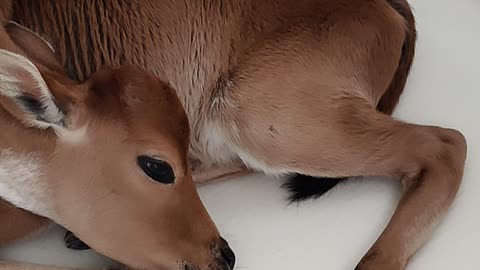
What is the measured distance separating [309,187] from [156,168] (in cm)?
59

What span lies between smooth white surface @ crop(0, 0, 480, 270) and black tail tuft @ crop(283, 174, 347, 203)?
0.02 meters

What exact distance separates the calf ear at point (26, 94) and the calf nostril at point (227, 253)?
45 cm

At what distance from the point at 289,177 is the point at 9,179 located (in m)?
0.77

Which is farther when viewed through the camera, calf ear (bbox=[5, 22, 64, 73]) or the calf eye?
calf ear (bbox=[5, 22, 64, 73])

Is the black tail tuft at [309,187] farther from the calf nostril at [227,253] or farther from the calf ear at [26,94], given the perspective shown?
the calf ear at [26,94]

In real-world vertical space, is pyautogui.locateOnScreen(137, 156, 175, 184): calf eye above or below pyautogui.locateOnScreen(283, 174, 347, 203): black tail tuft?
above

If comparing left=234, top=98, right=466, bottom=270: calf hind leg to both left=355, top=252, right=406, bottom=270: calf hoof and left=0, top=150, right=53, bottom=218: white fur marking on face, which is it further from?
left=0, top=150, right=53, bottom=218: white fur marking on face

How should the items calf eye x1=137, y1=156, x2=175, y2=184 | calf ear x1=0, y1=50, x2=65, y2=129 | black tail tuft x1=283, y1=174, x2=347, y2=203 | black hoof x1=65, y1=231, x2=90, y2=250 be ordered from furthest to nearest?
black tail tuft x1=283, y1=174, x2=347, y2=203 < black hoof x1=65, y1=231, x2=90, y2=250 < calf eye x1=137, y1=156, x2=175, y2=184 < calf ear x1=0, y1=50, x2=65, y2=129

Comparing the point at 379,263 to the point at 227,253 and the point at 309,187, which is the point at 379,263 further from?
the point at 227,253

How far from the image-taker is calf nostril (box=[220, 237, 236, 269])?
2.36 meters

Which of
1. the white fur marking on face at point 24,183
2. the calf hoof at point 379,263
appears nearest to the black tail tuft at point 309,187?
the calf hoof at point 379,263

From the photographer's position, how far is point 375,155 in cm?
262

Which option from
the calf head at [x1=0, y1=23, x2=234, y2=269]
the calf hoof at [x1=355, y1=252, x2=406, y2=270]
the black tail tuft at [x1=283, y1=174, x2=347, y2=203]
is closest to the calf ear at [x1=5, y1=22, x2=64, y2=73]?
the calf head at [x1=0, y1=23, x2=234, y2=269]

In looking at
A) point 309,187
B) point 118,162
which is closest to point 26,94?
point 118,162
